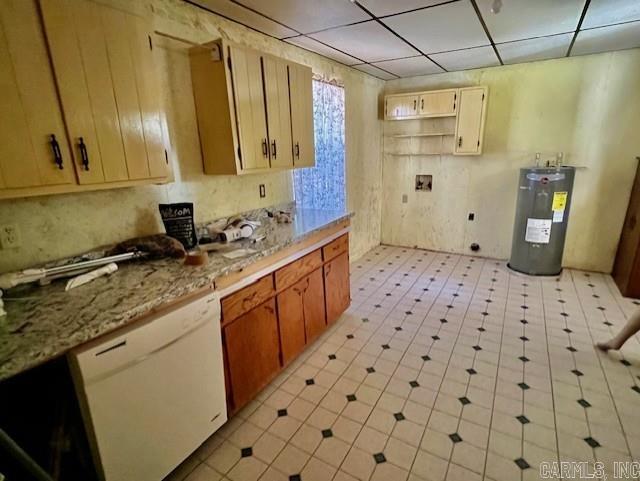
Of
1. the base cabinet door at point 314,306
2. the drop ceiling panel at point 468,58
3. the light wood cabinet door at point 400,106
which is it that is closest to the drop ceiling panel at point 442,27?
the drop ceiling panel at point 468,58

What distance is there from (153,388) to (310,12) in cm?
242

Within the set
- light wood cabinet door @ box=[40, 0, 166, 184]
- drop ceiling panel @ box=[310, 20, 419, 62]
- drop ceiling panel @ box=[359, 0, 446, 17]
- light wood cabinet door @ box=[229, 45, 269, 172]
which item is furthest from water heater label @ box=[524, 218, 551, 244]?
light wood cabinet door @ box=[40, 0, 166, 184]

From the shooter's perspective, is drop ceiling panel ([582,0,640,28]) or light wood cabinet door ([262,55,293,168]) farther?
light wood cabinet door ([262,55,293,168])

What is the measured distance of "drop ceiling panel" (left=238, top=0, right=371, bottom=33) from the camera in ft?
6.68

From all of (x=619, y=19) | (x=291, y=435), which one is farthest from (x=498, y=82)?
(x=291, y=435)

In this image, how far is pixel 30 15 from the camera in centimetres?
125

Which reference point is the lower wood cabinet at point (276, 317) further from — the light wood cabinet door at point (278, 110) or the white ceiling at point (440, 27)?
the white ceiling at point (440, 27)

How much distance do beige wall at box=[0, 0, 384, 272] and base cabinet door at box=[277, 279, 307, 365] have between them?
2.77 ft

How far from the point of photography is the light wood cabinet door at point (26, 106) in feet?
3.97

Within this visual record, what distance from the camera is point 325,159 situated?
363 cm

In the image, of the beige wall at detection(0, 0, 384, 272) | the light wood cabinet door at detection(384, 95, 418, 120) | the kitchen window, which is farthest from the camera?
the light wood cabinet door at detection(384, 95, 418, 120)

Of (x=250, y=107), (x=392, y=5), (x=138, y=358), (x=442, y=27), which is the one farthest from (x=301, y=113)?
(x=138, y=358)

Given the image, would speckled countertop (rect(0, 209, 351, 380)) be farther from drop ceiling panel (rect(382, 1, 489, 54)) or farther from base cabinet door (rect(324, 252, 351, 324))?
drop ceiling panel (rect(382, 1, 489, 54))

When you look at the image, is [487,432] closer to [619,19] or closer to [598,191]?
[619,19]
